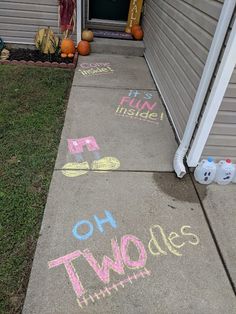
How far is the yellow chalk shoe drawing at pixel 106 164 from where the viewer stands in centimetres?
295

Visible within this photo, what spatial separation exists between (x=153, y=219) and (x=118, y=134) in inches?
52.8

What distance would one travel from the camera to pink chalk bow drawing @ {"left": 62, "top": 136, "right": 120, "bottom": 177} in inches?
114

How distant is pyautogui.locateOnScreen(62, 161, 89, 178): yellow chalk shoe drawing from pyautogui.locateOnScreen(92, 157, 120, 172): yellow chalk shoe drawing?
89 mm

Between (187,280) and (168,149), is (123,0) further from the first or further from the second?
(187,280)

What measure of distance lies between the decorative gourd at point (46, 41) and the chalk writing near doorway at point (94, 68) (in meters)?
0.65

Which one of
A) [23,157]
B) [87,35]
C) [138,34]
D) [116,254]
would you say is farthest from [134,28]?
[116,254]

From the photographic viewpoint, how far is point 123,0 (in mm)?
6258

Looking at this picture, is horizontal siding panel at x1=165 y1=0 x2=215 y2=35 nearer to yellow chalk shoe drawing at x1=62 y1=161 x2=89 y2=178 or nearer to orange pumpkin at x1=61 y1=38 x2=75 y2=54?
yellow chalk shoe drawing at x1=62 y1=161 x2=89 y2=178

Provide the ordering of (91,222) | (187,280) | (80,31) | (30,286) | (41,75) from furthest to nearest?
(80,31), (41,75), (91,222), (187,280), (30,286)

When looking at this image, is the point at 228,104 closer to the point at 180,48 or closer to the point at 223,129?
the point at 223,129

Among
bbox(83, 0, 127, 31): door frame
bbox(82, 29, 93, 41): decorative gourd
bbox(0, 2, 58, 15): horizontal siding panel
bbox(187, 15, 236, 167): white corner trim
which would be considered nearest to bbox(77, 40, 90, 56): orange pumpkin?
bbox(82, 29, 93, 41): decorative gourd

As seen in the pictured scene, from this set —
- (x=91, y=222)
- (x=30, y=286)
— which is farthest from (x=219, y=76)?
(x=30, y=286)

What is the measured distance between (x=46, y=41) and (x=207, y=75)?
3.73 m

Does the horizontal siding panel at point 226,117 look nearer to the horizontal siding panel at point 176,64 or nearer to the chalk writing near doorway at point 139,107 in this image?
the horizontal siding panel at point 176,64
